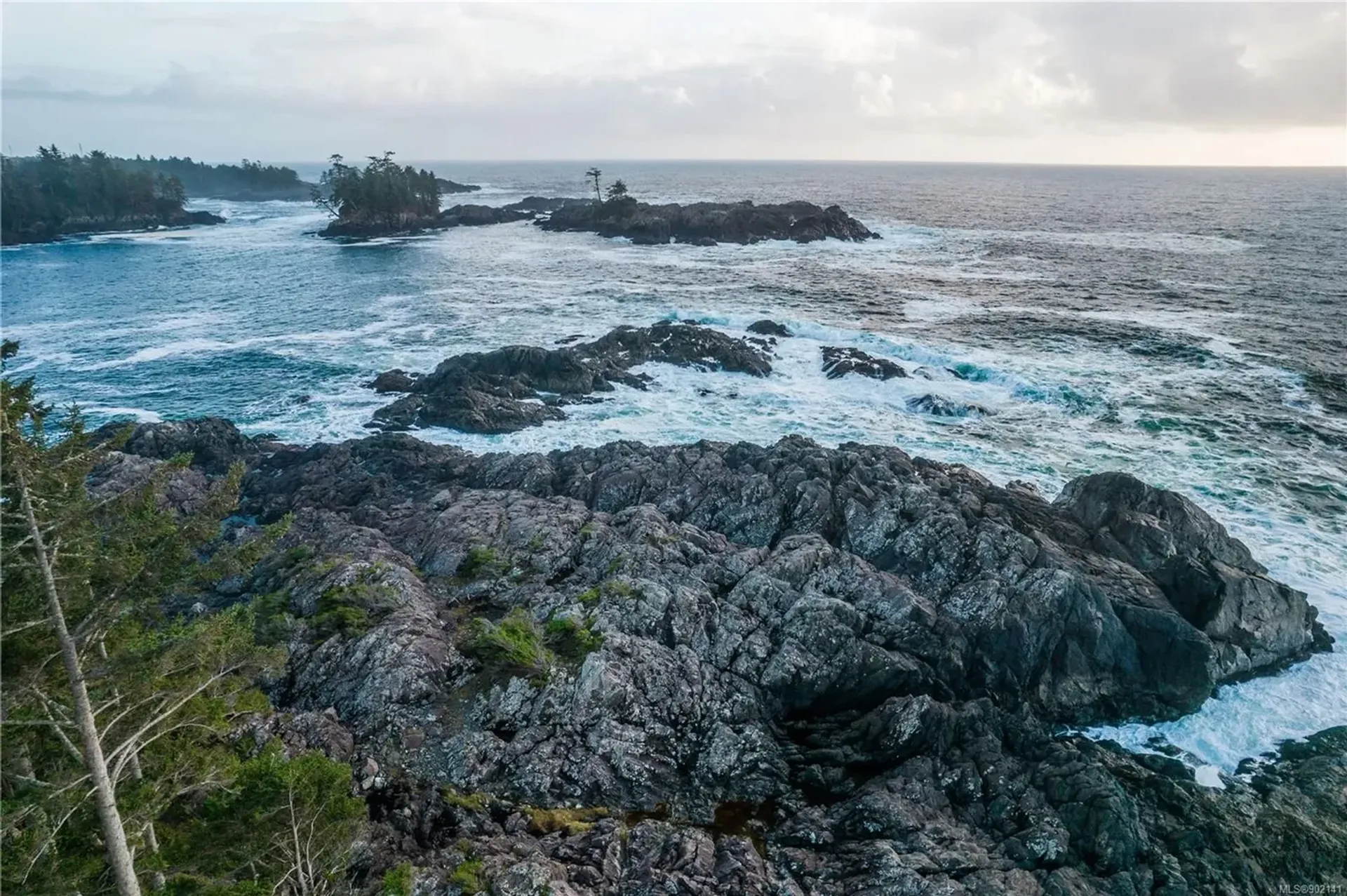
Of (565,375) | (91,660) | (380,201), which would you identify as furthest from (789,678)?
(380,201)

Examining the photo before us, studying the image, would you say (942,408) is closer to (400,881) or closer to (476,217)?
(400,881)

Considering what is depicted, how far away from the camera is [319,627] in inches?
902

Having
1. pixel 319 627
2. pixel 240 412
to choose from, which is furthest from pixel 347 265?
pixel 319 627

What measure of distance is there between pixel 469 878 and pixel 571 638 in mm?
8519

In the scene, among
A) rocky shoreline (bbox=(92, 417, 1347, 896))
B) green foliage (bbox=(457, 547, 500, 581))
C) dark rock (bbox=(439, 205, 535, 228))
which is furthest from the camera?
dark rock (bbox=(439, 205, 535, 228))

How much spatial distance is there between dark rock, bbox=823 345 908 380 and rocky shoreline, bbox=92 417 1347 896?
2008 centimetres

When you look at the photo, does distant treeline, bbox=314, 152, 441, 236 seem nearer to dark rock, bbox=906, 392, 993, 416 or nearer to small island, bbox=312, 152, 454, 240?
small island, bbox=312, 152, 454, 240

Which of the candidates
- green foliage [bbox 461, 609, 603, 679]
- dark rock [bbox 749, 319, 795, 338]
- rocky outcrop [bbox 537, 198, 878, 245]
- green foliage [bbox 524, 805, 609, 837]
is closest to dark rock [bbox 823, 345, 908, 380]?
dark rock [bbox 749, 319, 795, 338]

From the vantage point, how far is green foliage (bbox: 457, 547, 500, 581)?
27516mm

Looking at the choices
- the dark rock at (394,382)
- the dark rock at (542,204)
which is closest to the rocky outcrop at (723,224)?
the dark rock at (542,204)

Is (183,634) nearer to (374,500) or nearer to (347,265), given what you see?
(374,500)

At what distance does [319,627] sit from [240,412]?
30.8m

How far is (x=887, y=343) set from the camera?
59406mm

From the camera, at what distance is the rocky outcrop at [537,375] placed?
44.8m
